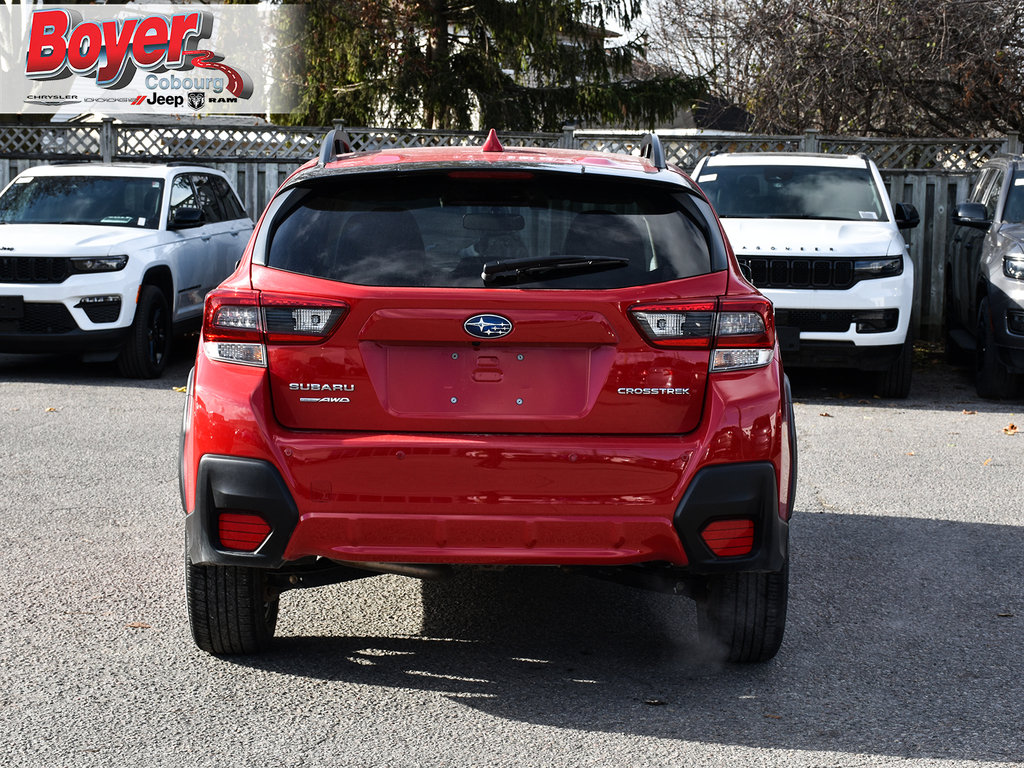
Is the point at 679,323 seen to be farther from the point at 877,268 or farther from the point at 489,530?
the point at 877,268

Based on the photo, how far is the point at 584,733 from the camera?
375 centimetres

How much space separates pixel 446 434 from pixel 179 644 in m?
1.42

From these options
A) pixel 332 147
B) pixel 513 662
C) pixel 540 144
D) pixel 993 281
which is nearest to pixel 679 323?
pixel 513 662

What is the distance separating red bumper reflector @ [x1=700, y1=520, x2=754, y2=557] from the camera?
3777mm

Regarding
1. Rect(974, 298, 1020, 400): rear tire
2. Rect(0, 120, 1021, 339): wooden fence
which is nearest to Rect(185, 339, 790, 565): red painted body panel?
Rect(974, 298, 1020, 400): rear tire

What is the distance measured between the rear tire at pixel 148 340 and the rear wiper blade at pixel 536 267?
762 cm

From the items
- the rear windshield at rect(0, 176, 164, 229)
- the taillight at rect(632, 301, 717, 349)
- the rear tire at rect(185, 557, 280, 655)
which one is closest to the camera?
the taillight at rect(632, 301, 717, 349)

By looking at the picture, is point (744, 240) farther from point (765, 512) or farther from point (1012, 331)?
point (765, 512)

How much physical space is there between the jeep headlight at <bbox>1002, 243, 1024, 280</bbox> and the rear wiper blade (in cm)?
703

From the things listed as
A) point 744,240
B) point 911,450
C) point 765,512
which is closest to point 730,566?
point 765,512

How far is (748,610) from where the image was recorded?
13.8 feet

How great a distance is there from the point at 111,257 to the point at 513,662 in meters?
7.38

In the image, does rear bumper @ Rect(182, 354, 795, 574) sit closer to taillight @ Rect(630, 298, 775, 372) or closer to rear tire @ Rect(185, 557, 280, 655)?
taillight @ Rect(630, 298, 775, 372)

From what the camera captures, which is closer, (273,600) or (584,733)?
(584,733)
